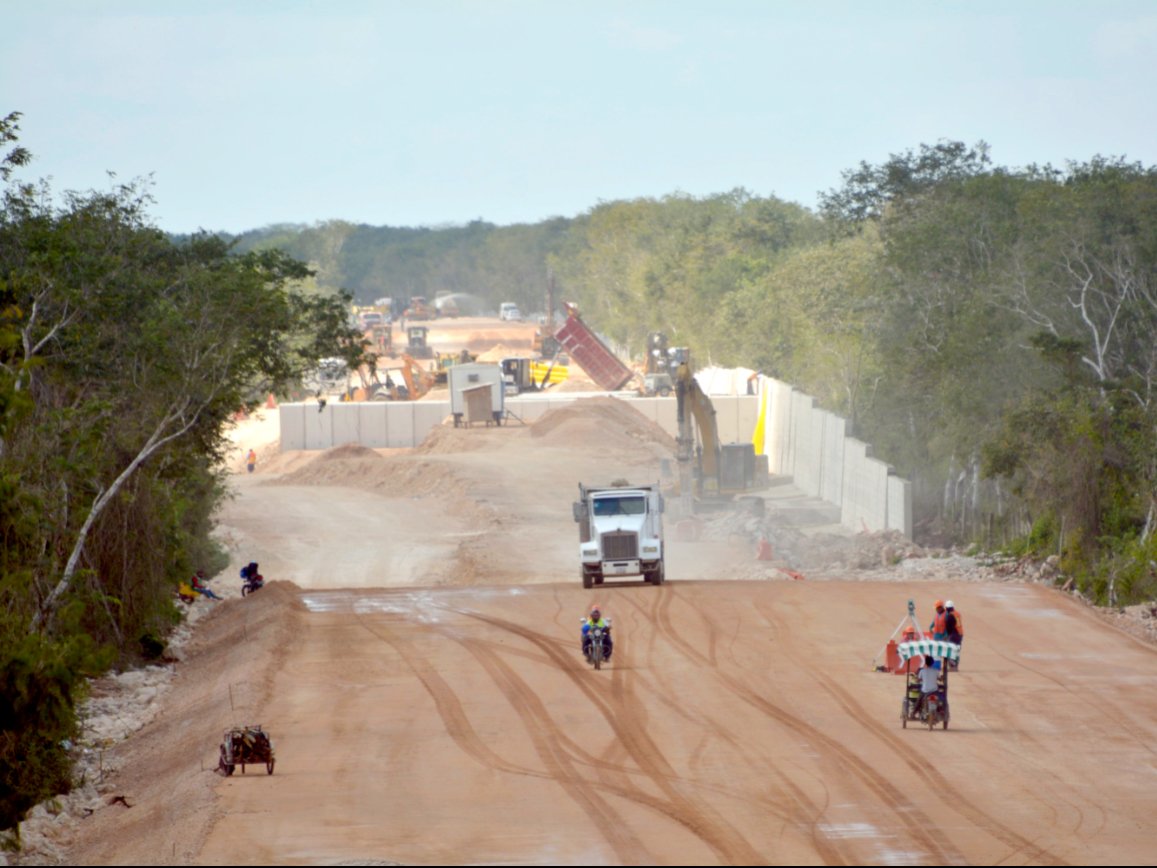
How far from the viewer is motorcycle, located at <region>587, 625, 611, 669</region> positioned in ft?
95.2

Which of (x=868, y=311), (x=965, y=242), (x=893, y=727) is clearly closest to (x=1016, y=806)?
(x=893, y=727)

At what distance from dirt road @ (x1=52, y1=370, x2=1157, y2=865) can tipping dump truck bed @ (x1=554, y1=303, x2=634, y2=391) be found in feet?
213

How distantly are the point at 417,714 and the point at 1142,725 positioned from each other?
38.0ft

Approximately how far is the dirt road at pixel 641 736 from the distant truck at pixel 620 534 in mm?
714

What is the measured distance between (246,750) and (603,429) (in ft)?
198

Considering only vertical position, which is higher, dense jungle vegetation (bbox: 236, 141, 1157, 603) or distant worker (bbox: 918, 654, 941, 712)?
dense jungle vegetation (bbox: 236, 141, 1157, 603)

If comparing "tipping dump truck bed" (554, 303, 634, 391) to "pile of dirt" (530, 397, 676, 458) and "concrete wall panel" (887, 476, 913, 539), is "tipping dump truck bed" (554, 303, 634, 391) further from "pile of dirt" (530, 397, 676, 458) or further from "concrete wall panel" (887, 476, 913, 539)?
"concrete wall panel" (887, 476, 913, 539)

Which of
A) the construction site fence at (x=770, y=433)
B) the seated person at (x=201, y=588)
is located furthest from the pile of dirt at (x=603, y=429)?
the seated person at (x=201, y=588)

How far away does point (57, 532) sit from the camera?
28.5 m

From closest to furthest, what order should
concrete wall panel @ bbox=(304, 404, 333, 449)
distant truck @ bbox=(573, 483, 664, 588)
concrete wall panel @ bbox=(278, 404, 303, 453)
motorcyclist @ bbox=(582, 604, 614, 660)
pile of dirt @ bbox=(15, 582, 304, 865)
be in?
pile of dirt @ bbox=(15, 582, 304, 865)
motorcyclist @ bbox=(582, 604, 614, 660)
distant truck @ bbox=(573, 483, 664, 588)
concrete wall panel @ bbox=(304, 404, 333, 449)
concrete wall panel @ bbox=(278, 404, 303, 453)

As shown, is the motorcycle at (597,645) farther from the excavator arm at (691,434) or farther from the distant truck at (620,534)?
the excavator arm at (691,434)

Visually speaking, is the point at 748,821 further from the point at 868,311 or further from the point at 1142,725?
the point at 868,311

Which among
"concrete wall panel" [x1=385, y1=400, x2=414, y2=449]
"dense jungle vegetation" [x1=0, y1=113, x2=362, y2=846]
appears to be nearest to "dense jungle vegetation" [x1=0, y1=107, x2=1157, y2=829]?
"dense jungle vegetation" [x1=0, y1=113, x2=362, y2=846]

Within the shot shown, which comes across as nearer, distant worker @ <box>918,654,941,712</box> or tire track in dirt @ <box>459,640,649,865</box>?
tire track in dirt @ <box>459,640,649,865</box>
